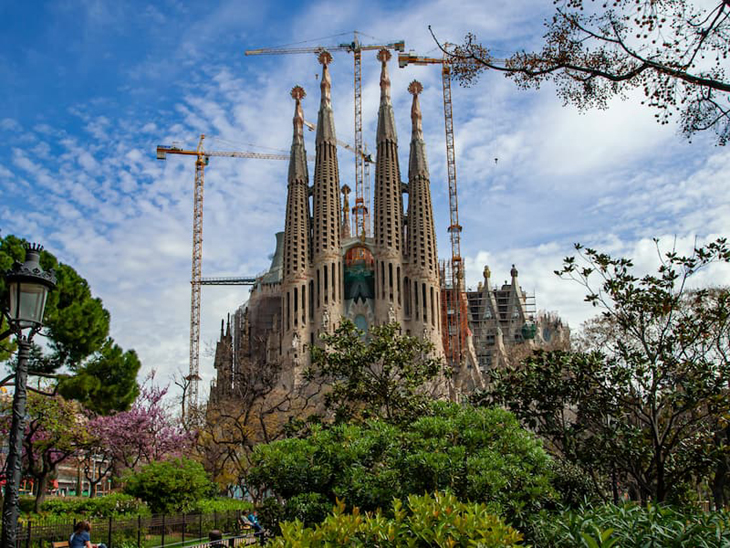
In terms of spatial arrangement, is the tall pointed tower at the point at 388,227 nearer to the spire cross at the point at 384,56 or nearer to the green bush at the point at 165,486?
the spire cross at the point at 384,56

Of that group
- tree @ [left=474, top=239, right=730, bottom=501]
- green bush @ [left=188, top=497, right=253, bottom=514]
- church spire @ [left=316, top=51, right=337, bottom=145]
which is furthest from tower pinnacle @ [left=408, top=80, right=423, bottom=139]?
tree @ [left=474, top=239, right=730, bottom=501]

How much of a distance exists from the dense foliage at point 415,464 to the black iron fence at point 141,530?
16.4 ft

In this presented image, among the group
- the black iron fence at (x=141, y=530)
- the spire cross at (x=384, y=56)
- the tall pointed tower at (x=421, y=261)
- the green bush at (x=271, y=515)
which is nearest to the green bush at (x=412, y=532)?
the green bush at (x=271, y=515)

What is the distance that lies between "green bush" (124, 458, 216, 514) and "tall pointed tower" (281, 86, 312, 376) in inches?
1599

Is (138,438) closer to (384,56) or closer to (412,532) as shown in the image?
(412,532)

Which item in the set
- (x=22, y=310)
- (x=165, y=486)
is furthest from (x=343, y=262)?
(x=22, y=310)

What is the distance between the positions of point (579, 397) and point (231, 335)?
65.0m

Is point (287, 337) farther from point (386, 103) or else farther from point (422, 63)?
point (422, 63)

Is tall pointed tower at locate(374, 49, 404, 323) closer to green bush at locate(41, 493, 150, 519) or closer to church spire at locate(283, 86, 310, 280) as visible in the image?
church spire at locate(283, 86, 310, 280)

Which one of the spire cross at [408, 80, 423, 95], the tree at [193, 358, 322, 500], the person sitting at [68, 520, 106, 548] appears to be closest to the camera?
the person sitting at [68, 520, 106, 548]

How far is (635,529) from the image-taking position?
6.34 meters

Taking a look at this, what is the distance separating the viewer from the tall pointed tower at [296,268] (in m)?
61.5

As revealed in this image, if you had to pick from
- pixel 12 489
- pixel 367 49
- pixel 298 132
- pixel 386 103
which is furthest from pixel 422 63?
pixel 12 489

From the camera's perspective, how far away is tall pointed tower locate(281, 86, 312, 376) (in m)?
61.5
